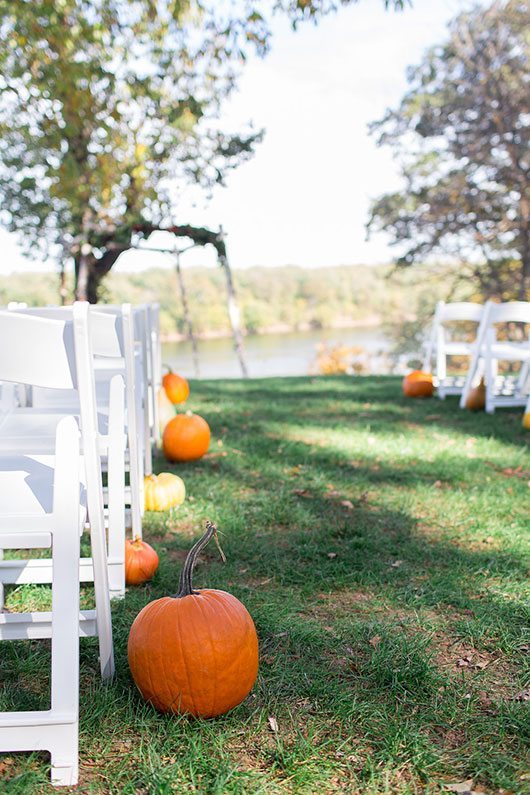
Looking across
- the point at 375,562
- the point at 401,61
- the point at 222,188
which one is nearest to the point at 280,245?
the point at 401,61

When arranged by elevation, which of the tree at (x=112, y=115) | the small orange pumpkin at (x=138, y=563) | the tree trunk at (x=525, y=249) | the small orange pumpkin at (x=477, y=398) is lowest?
the small orange pumpkin at (x=138, y=563)

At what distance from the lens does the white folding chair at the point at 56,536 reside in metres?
1.44

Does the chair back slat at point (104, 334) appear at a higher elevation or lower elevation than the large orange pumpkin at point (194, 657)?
higher

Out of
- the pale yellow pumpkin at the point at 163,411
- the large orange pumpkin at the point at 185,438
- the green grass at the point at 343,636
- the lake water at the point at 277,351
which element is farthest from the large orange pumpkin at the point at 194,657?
the lake water at the point at 277,351

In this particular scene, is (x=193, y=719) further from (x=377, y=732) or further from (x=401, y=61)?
(x=401, y=61)

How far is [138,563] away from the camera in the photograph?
2.45 meters

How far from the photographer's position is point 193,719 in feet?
5.47

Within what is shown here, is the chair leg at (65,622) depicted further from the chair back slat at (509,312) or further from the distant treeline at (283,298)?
the distant treeline at (283,298)

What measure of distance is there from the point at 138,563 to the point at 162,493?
0.87 meters

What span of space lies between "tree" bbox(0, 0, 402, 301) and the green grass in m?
5.19

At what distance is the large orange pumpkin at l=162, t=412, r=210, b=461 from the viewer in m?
4.12

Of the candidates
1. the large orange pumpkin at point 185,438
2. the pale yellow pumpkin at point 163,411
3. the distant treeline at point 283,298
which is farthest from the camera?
the distant treeline at point 283,298

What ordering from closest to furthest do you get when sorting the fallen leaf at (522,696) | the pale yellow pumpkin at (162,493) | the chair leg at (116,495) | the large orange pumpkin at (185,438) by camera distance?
1. the fallen leaf at (522,696)
2. the chair leg at (116,495)
3. the pale yellow pumpkin at (162,493)
4. the large orange pumpkin at (185,438)

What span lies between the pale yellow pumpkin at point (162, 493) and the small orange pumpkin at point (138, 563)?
81 centimetres
